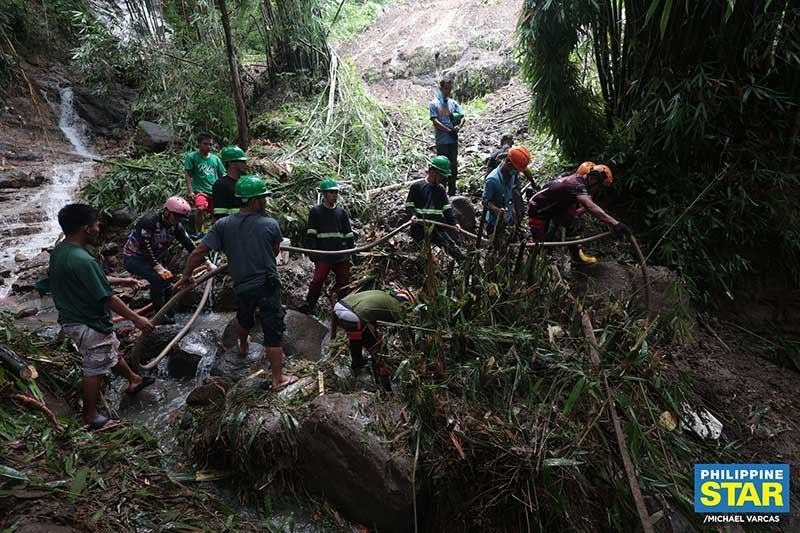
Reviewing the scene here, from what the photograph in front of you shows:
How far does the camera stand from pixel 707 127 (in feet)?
16.8

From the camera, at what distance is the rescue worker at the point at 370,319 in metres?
3.34

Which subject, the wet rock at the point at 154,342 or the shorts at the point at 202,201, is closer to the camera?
the wet rock at the point at 154,342

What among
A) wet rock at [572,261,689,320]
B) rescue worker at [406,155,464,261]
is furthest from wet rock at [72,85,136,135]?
wet rock at [572,261,689,320]

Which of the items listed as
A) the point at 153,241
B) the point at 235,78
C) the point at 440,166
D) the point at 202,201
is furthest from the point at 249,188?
the point at 235,78

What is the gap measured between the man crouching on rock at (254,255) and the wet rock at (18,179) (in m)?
7.32

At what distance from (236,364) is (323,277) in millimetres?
1317

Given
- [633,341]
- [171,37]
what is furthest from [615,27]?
[171,37]

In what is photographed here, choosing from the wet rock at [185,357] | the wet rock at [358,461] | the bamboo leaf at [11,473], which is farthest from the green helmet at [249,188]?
the bamboo leaf at [11,473]

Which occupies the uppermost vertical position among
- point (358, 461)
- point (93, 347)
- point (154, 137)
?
point (154, 137)

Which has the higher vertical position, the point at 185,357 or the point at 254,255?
the point at 254,255

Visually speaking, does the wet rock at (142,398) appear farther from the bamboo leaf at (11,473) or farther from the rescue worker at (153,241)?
the bamboo leaf at (11,473)

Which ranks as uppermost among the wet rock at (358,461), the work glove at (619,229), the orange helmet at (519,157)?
the orange helmet at (519,157)

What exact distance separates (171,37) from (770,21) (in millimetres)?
10514

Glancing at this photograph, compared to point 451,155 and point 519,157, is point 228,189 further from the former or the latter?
point 451,155
